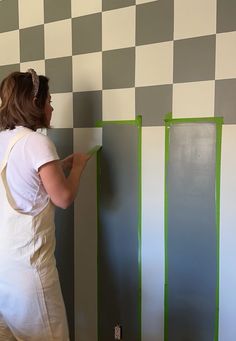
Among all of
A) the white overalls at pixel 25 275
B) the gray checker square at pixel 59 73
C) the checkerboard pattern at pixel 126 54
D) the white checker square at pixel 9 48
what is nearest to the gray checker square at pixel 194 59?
the checkerboard pattern at pixel 126 54

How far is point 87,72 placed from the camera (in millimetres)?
1512

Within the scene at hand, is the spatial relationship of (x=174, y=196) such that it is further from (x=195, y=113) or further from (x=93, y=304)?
(x=93, y=304)

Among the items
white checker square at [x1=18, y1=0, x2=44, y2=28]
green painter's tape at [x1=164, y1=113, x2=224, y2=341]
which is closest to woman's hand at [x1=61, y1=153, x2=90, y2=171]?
green painter's tape at [x1=164, y1=113, x2=224, y2=341]

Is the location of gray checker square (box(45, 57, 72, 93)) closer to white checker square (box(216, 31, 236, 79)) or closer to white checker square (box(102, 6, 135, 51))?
white checker square (box(102, 6, 135, 51))

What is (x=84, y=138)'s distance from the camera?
155cm

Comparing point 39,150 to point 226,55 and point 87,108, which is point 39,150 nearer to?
point 87,108

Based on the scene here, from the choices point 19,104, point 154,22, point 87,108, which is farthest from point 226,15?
point 19,104

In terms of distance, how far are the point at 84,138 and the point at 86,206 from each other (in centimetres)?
29

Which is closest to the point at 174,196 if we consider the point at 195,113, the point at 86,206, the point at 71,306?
the point at 195,113

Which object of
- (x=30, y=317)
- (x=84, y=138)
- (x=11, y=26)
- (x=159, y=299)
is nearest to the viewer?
(x=30, y=317)

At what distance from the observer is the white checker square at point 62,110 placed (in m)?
1.58

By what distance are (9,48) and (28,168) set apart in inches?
35.0

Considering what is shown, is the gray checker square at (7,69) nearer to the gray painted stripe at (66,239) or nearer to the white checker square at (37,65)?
the white checker square at (37,65)

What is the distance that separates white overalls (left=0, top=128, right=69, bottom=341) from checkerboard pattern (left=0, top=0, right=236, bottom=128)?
1.59ft
